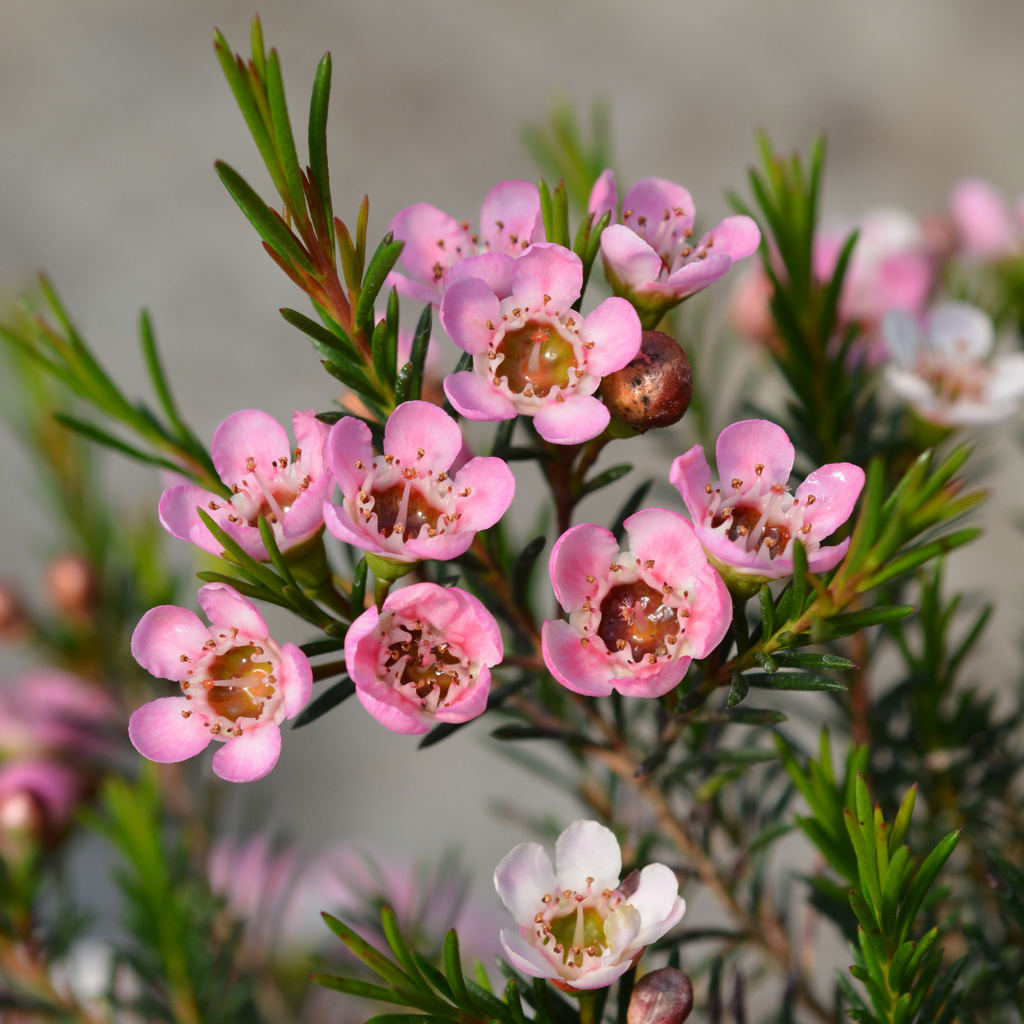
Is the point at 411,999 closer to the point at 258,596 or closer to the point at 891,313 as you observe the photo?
the point at 258,596

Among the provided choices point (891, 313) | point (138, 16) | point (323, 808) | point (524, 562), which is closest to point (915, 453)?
point (891, 313)

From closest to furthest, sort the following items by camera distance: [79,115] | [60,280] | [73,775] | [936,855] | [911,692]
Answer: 1. [936,855]
2. [911,692]
3. [73,775]
4. [60,280]
5. [79,115]

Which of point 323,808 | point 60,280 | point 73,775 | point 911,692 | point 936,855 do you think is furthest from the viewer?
point 60,280

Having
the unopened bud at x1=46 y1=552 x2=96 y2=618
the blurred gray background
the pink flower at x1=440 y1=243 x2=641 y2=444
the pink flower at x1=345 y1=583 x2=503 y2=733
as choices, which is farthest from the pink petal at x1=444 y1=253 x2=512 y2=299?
the blurred gray background

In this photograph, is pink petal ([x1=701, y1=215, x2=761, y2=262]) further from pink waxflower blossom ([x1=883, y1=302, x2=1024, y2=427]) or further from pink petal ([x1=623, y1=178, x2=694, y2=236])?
pink waxflower blossom ([x1=883, y1=302, x2=1024, y2=427])

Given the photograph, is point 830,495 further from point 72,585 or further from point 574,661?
point 72,585

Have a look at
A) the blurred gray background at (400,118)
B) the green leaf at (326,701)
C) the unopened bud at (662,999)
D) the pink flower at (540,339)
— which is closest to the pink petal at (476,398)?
the pink flower at (540,339)
